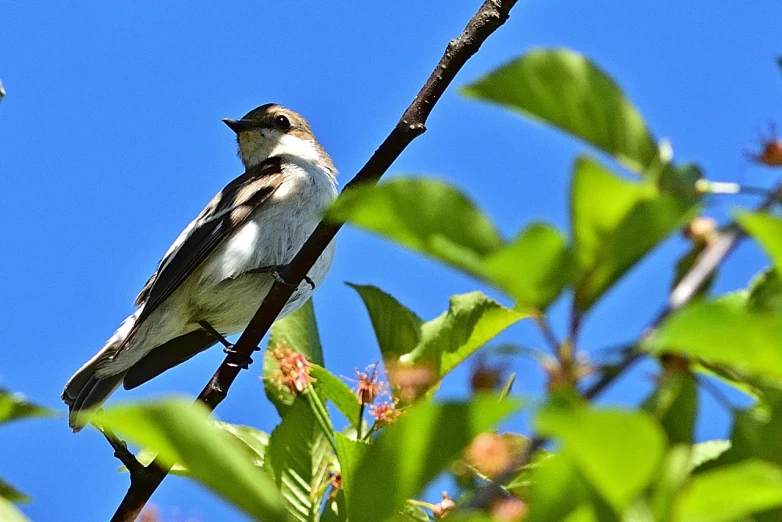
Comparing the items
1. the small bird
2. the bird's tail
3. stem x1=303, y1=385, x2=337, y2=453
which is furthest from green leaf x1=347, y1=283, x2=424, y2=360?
the bird's tail

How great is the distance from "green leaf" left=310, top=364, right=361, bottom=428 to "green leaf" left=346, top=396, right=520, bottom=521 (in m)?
1.15

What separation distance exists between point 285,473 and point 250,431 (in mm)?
482

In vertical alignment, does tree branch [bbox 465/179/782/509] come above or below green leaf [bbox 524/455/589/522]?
above

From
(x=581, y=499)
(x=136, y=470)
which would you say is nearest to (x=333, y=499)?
(x=136, y=470)

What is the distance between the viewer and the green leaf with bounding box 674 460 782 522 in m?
0.96

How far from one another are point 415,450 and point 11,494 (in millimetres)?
647

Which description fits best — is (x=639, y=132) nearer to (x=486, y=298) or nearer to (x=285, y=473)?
(x=486, y=298)

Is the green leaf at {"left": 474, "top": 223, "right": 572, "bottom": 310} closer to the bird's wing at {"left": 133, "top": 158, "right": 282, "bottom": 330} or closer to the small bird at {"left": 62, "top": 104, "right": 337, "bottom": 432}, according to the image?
the small bird at {"left": 62, "top": 104, "right": 337, "bottom": 432}

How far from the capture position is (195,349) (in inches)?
279

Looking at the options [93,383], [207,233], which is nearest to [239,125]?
[207,233]

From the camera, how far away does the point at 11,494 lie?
55.4 inches

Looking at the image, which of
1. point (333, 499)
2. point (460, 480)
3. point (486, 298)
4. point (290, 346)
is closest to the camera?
point (460, 480)

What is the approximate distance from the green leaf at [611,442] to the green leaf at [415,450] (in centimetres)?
9

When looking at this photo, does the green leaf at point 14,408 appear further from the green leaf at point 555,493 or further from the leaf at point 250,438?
the leaf at point 250,438
